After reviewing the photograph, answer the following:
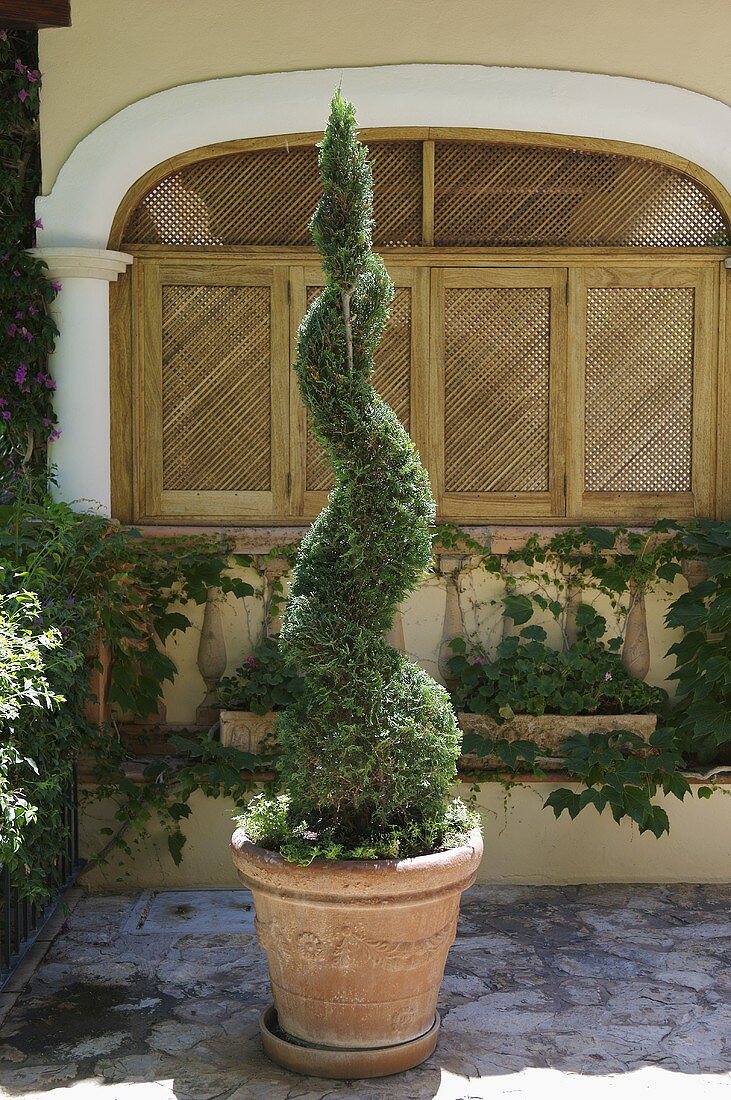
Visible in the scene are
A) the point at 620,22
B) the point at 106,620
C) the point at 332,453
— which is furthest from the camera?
the point at 620,22

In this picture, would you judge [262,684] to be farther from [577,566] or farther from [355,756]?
[355,756]

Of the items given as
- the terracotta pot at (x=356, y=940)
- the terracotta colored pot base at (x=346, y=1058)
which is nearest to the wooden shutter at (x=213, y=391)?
the terracotta pot at (x=356, y=940)

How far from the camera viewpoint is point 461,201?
18.7ft

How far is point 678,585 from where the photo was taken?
5.69 m

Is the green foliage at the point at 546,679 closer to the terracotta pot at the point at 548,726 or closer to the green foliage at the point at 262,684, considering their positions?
the terracotta pot at the point at 548,726

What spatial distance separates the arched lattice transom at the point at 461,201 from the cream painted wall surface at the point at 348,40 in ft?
1.32

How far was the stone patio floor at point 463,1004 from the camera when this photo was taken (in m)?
3.58

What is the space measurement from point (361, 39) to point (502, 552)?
239 cm

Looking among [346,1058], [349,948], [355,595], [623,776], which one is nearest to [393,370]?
[623,776]

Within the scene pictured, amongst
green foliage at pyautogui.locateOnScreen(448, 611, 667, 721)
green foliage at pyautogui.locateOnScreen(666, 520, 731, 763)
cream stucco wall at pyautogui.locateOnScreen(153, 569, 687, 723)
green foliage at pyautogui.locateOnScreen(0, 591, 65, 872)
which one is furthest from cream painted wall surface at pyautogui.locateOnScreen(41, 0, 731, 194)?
green foliage at pyautogui.locateOnScreen(0, 591, 65, 872)

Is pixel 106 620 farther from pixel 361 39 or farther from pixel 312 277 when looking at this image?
pixel 361 39

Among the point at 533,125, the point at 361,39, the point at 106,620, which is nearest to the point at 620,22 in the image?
the point at 533,125

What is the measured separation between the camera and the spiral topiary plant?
3.61 meters

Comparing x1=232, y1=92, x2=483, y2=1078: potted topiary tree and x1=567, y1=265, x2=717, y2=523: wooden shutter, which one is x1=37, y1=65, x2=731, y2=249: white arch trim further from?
x1=232, y1=92, x2=483, y2=1078: potted topiary tree
